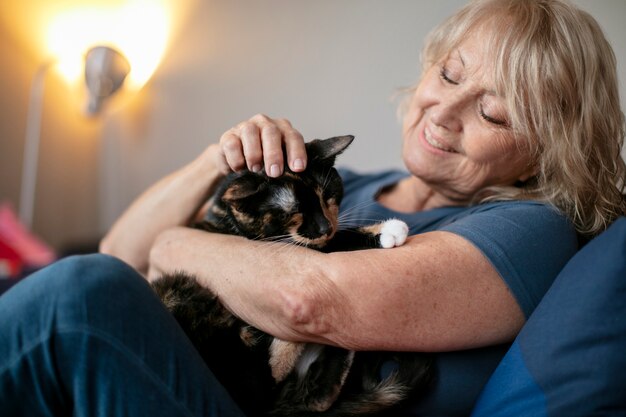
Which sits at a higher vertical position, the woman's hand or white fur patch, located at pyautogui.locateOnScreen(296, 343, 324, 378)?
the woman's hand

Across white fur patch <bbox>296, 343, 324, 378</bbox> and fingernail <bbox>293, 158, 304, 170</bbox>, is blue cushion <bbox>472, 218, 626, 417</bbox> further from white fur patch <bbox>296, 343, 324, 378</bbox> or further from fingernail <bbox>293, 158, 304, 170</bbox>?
fingernail <bbox>293, 158, 304, 170</bbox>

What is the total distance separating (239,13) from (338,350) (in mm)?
2161

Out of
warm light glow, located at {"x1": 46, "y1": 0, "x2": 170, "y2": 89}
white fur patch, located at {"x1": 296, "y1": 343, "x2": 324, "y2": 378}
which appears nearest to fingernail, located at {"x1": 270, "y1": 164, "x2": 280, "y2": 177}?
white fur patch, located at {"x1": 296, "y1": 343, "x2": 324, "y2": 378}

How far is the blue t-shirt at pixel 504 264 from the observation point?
0.91 m

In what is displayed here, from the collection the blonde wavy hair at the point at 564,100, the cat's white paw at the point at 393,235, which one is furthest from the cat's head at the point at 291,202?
the blonde wavy hair at the point at 564,100

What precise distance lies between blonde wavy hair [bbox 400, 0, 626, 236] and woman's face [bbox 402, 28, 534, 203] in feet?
0.12

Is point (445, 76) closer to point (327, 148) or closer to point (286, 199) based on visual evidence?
point (327, 148)

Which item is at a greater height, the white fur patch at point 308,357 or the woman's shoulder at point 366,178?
the woman's shoulder at point 366,178

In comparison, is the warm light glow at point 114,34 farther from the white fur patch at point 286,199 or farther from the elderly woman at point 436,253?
the white fur patch at point 286,199

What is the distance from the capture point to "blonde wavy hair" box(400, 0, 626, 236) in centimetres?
107

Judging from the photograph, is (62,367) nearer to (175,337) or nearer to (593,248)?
(175,337)

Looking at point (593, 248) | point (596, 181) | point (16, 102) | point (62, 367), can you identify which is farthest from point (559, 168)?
point (16, 102)

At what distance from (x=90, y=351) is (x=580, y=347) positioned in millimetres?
779

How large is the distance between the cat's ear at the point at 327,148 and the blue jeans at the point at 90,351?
45cm
